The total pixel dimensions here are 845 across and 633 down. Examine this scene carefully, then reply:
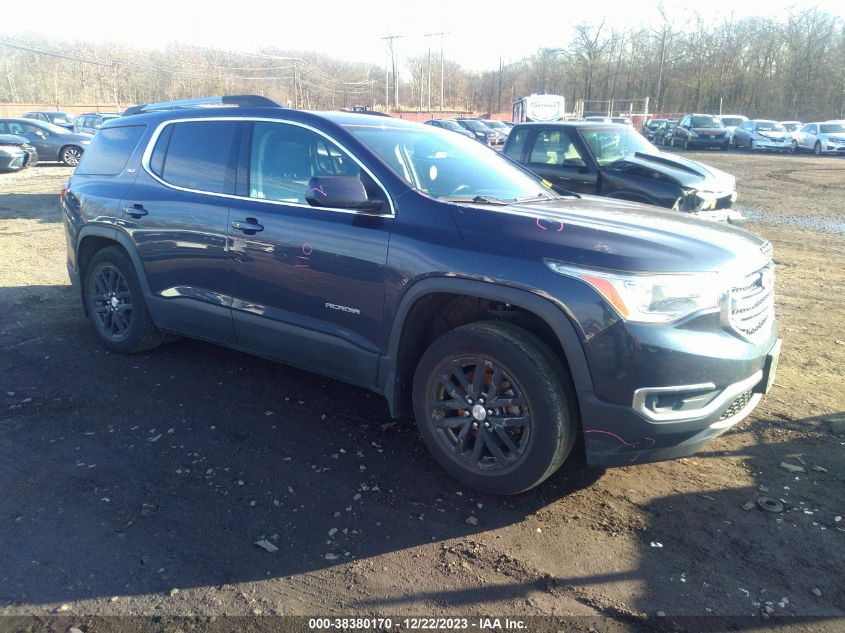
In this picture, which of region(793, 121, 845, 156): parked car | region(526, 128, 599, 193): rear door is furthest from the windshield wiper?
region(793, 121, 845, 156): parked car

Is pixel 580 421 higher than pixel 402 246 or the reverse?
the reverse

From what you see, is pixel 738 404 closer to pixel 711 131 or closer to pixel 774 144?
pixel 774 144

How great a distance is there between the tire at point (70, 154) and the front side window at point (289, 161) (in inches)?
812

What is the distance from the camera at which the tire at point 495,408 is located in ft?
9.56

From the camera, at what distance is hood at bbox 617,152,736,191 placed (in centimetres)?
857

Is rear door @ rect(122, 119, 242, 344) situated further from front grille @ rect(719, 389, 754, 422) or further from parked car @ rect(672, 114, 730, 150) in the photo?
parked car @ rect(672, 114, 730, 150)

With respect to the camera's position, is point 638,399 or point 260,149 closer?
point 638,399

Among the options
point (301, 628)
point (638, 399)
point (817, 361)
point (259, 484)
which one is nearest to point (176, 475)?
point (259, 484)

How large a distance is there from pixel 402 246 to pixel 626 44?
76.4 metres

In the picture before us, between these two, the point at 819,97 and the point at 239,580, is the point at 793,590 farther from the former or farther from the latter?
the point at 819,97

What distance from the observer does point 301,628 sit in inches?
93.1

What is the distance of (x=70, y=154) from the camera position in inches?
846

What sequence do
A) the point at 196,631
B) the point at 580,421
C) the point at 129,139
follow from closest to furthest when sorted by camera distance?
the point at 196,631
the point at 580,421
the point at 129,139

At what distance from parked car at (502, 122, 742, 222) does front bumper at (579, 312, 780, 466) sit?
5.68 meters
